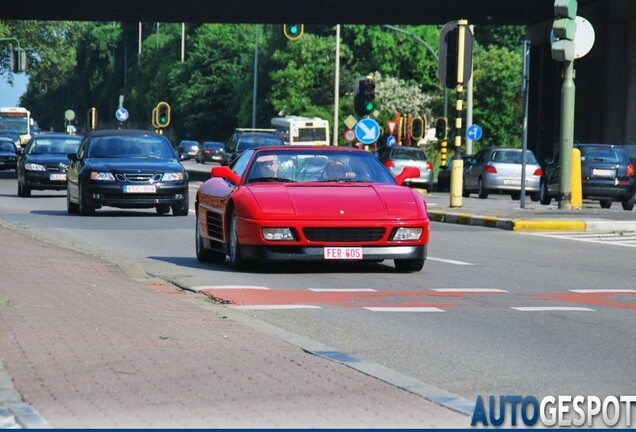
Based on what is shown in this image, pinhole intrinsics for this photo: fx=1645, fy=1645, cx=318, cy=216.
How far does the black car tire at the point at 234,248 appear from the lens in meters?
16.9

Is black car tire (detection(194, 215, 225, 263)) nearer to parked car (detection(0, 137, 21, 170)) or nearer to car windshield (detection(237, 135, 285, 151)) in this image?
car windshield (detection(237, 135, 285, 151))

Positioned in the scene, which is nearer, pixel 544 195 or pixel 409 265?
pixel 409 265

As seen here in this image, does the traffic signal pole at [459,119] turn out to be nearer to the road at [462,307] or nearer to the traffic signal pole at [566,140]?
the traffic signal pole at [566,140]

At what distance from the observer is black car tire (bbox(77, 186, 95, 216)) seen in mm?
29950

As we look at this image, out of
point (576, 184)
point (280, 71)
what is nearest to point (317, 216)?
point (576, 184)

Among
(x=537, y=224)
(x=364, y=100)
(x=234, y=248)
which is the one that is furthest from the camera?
(x=364, y=100)

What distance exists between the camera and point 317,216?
16438 mm

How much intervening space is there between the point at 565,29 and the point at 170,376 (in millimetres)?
22075

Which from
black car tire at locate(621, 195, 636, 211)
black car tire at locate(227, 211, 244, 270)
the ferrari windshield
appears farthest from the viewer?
black car tire at locate(621, 195, 636, 211)

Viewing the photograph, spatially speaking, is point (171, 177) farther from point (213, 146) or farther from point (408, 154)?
point (213, 146)

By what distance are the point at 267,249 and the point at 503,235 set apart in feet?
32.1

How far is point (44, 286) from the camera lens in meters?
13.7

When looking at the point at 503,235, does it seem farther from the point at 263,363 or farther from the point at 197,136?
the point at 197,136

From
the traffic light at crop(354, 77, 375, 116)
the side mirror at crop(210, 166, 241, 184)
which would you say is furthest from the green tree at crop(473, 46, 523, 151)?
the side mirror at crop(210, 166, 241, 184)
